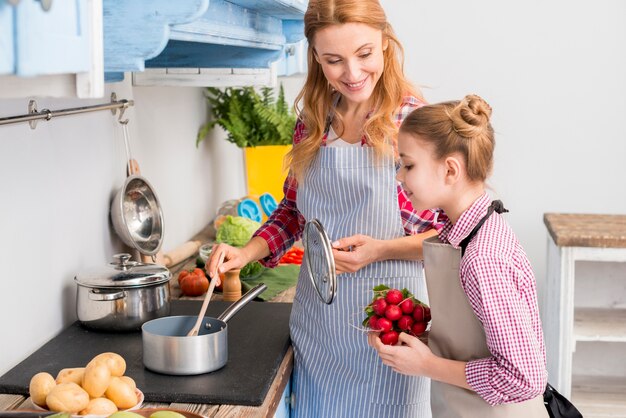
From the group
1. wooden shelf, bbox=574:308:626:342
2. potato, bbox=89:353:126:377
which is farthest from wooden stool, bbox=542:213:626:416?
potato, bbox=89:353:126:377

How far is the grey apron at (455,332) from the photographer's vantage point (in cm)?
160

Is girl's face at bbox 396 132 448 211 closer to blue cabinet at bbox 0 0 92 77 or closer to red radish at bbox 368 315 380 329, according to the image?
red radish at bbox 368 315 380 329

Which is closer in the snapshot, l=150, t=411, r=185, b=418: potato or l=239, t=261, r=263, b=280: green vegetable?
l=150, t=411, r=185, b=418: potato

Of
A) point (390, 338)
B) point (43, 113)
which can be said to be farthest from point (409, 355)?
point (43, 113)

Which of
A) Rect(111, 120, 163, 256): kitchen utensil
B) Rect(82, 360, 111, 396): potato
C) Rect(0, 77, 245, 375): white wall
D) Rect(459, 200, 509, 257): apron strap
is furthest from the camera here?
Rect(111, 120, 163, 256): kitchen utensil

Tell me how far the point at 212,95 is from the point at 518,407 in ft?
8.38

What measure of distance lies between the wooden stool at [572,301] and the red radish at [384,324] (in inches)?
64.5

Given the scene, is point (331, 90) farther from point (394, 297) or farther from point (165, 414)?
point (165, 414)

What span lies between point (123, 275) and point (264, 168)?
1.68 metres

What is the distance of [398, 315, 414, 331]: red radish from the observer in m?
1.70

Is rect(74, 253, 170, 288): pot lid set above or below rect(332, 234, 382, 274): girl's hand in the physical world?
below

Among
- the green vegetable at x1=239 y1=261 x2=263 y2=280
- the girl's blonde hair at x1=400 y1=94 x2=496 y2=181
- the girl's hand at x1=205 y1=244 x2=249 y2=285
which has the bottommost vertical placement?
the green vegetable at x1=239 y1=261 x2=263 y2=280

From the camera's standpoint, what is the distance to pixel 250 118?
12.0 feet

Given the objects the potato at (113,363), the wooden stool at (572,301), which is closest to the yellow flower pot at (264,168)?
the wooden stool at (572,301)
